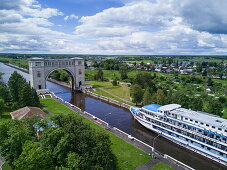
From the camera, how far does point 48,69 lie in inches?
3644

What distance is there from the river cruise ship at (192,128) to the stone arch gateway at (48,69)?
199ft

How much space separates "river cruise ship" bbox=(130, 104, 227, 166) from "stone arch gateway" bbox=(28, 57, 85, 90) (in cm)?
6066

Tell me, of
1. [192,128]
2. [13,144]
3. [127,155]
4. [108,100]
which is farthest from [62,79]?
[13,144]

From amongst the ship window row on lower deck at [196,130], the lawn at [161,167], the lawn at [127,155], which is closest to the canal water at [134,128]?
the ship window row on lower deck at [196,130]

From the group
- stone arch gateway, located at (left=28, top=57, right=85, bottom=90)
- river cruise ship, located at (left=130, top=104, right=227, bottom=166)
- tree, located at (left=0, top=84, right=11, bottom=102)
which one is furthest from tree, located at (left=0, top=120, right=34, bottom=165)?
stone arch gateway, located at (left=28, top=57, right=85, bottom=90)

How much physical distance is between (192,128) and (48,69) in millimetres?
74957

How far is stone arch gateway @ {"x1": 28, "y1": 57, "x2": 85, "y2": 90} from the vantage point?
88.6 metres

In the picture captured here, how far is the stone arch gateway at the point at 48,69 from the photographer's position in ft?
291

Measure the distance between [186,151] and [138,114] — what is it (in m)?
17.3

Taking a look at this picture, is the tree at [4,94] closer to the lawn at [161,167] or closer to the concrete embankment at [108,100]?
the concrete embankment at [108,100]

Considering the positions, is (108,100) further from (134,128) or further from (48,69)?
(48,69)

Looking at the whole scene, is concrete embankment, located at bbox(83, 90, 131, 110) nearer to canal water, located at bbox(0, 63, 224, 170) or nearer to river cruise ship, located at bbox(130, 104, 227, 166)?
canal water, located at bbox(0, 63, 224, 170)

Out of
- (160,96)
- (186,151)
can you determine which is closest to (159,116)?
(186,151)

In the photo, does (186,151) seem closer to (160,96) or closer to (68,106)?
(160,96)
